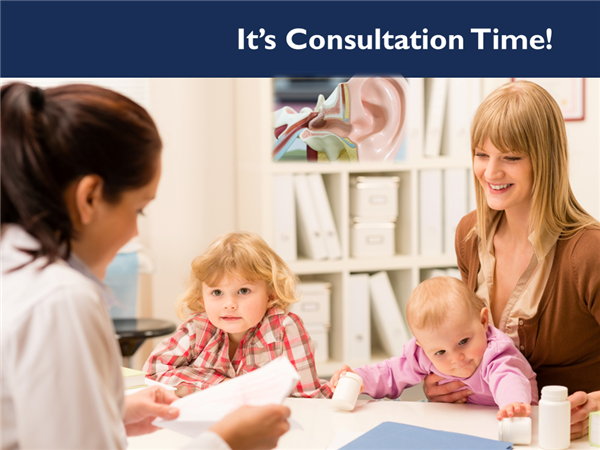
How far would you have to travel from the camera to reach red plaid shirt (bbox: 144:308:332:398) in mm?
1619

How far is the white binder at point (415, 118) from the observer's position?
280 cm

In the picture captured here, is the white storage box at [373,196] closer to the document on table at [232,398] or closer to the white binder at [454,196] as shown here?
the white binder at [454,196]

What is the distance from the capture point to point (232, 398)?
96cm

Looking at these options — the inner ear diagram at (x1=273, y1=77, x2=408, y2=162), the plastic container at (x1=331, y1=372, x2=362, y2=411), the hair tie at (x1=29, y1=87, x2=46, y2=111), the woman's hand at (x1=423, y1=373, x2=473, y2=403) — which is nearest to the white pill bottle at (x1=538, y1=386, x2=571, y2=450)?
the woman's hand at (x1=423, y1=373, x2=473, y2=403)

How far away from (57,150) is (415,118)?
7.46 feet

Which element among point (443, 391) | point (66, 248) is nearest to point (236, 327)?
point (443, 391)

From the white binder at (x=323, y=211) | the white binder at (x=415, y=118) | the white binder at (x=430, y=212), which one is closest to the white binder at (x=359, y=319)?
the white binder at (x=323, y=211)

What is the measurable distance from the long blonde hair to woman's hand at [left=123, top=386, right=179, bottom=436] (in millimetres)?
856

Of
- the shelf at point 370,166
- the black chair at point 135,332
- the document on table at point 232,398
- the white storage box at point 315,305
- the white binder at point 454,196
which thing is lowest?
the black chair at point 135,332

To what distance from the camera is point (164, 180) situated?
9.98ft

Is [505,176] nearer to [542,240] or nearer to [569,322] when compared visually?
[542,240]

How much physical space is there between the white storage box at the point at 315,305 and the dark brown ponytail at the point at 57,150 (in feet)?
6.89
